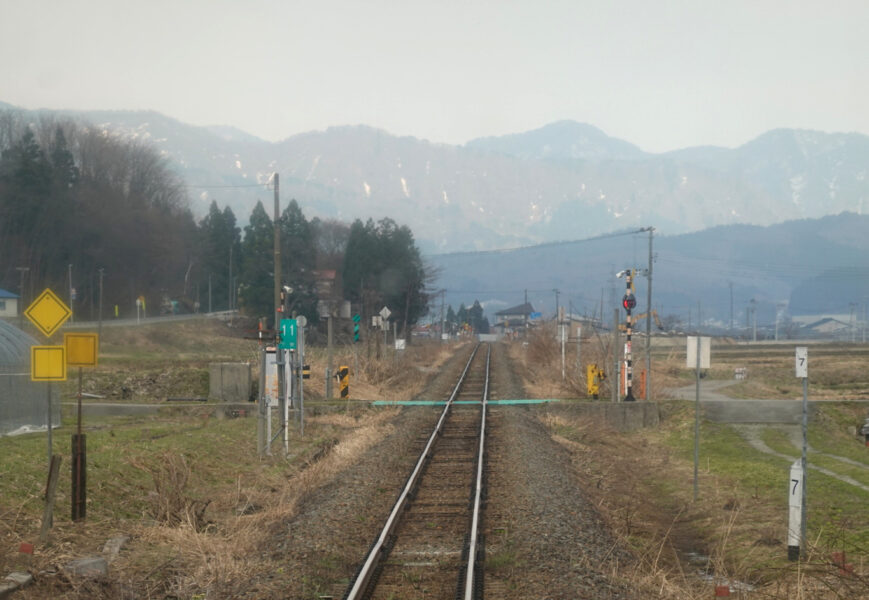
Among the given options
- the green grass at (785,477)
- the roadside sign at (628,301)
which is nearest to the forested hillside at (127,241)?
the roadside sign at (628,301)

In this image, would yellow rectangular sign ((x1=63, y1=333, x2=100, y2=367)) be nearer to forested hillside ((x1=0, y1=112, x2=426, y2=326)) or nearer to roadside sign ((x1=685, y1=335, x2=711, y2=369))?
roadside sign ((x1=685, y1=335, x2=711, y2=369))

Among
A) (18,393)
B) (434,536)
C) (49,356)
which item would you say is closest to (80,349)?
(49,356)

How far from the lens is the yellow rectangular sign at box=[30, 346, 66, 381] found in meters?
11.7

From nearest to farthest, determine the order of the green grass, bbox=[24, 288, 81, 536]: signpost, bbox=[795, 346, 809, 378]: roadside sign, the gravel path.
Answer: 1. bbox=[24, 288, 81, 536]: signpost
2. bbox=[795, 346, 809, 378]: roadside sign
3. the green grass
4. the gravel path

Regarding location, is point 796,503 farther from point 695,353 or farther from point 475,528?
point 695,353

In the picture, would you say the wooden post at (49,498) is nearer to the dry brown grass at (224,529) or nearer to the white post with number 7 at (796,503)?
the dry brown grass at (224,529)

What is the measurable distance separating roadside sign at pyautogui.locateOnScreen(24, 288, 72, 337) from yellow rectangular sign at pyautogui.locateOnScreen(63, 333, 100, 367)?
1.90ft

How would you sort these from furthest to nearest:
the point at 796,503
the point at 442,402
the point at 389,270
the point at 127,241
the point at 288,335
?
the point at 389,270
the point at 127,241
the point at 442,402
the point at 288,335
the point at 796,503

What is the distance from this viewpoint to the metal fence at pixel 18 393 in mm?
17898

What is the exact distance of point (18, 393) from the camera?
18484mm

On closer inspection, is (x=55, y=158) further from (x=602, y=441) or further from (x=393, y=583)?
(x=393, y=583)

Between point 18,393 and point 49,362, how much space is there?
25.0ft

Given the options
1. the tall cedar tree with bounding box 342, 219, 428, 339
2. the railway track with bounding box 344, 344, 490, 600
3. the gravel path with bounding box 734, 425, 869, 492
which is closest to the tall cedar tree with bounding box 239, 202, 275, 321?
the tall cedar tree with bounding box 342, 219, 428, 339

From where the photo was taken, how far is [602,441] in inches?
862
